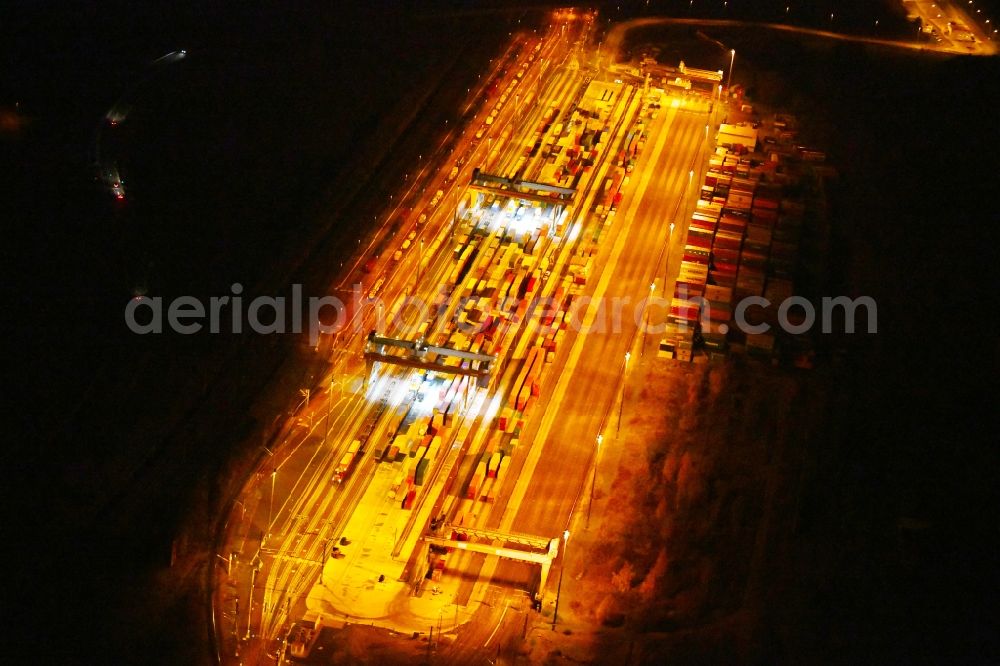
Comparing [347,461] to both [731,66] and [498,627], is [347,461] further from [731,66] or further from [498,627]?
[731,66]

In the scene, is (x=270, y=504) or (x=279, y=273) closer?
(x=270, y=504)

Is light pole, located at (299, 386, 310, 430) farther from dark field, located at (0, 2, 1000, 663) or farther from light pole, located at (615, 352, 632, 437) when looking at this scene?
light pole, located at (615, 352, 632, 437)

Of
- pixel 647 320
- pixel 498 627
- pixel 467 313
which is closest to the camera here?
pixel 498 627

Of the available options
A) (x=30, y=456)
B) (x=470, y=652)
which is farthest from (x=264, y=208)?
(x=470, y=652)

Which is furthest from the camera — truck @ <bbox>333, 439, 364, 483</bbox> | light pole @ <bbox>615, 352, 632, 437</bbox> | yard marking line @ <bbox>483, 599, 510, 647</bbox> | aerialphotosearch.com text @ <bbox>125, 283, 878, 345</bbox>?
aerialphotosearch.com text @ <bbox>125, 283, 878, 345</bbox>

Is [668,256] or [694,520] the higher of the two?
[668,256]

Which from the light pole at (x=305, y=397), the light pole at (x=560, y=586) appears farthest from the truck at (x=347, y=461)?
the light pole at (x=560, y=586)

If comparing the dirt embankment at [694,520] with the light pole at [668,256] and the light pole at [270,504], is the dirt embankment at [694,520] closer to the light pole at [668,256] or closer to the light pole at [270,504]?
the light pole at [668,256]

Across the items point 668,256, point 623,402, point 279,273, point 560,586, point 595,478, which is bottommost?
point 560,586

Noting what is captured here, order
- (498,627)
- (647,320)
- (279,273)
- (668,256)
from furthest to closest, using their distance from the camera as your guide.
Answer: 1. (668,256)
2. (279,273)
3. (647,320)
4. (498,627)

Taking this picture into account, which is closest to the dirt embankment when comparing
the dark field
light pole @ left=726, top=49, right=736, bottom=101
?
the dark field

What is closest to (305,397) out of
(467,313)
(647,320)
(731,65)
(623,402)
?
(467,313)

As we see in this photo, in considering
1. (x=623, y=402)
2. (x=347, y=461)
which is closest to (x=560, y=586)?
(x=347, y=461)
